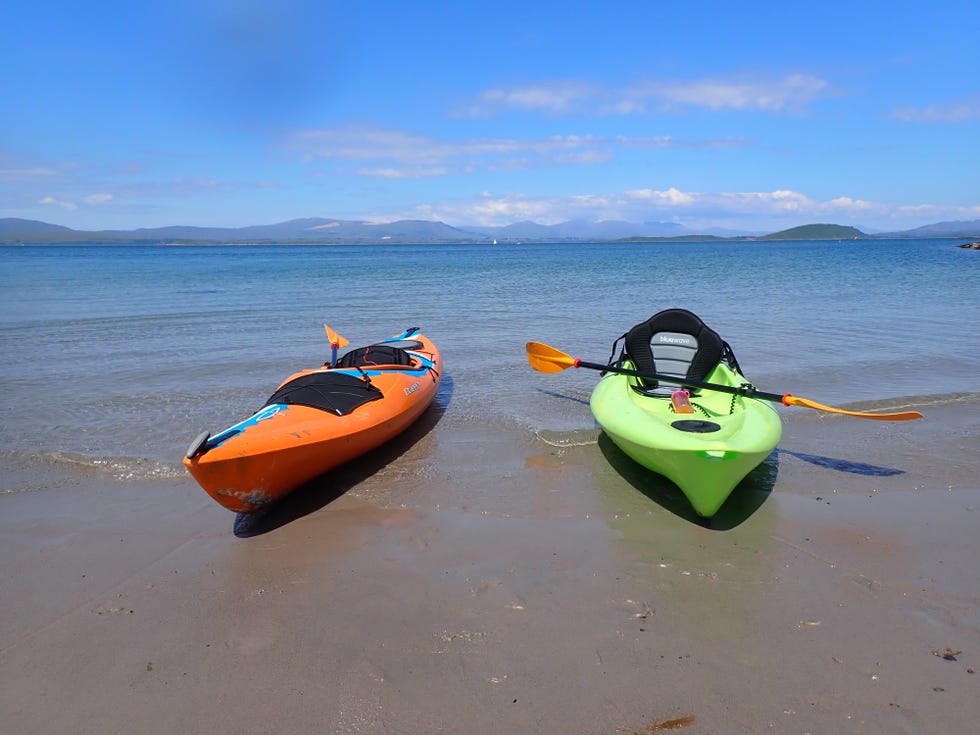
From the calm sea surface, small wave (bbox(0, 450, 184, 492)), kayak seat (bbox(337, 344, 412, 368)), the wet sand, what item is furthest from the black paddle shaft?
small wave (bbox(0, 450, 184, 492))

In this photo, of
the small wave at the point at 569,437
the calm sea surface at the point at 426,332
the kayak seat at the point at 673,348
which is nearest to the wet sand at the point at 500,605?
the small wave at the point at 569,437

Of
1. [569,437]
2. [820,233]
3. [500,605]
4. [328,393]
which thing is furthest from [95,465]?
[820,233]

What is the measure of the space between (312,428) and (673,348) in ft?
12.7

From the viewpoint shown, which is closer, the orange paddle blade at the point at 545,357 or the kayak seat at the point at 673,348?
the kayak seat at the point at 673,348

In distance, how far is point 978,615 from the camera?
11.7ft

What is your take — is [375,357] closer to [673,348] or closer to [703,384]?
[673,348]

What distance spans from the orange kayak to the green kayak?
2033 millimetres

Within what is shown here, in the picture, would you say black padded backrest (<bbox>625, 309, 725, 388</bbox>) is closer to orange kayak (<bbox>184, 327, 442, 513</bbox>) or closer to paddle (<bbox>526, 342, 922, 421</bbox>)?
paddle (<bbox>526, 342, 922, 421</bbox>)

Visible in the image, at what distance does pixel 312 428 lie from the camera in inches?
206

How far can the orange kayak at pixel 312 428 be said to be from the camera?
4.56m

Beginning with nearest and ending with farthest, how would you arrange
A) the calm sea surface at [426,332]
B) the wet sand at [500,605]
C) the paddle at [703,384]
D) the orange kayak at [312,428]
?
the wet sand at [500,605], the orange kayak at [312,428], the paddle at [703,384], the calm sea surface at [426,332]

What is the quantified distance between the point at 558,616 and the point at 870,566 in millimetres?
2087

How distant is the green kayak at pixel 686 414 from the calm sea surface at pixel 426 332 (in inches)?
43.4

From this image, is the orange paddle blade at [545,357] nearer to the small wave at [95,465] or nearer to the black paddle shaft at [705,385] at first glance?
the black paddle shaft at [705,385]
